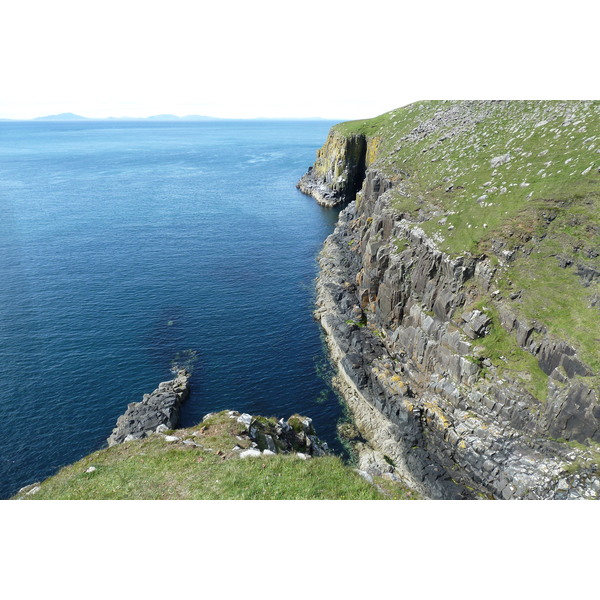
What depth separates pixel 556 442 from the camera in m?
36.8

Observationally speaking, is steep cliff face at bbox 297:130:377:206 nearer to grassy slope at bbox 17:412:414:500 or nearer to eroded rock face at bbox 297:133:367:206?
eroded rock face at bbox 297:133:367:206

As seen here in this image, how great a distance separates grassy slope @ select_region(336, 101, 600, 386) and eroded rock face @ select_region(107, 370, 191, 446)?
40.6 meters

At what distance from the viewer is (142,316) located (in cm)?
6806

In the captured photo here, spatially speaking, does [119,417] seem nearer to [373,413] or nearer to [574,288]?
[373,413]

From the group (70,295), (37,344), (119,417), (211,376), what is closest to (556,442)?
(211,376)

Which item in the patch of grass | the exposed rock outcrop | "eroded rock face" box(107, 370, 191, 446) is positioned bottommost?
"eroded rock face" box(107, 370, 191, 446)

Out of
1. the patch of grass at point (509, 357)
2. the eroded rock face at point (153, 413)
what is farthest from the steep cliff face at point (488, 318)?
the eroded rock face at point (153, 413)

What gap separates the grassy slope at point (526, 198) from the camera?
4366 cm

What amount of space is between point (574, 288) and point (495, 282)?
794 centimetres

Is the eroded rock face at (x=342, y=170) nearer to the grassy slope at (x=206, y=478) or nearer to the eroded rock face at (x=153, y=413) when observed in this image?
the eroded rock face at (x=153, y=413)

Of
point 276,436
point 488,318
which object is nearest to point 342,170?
point 488,318

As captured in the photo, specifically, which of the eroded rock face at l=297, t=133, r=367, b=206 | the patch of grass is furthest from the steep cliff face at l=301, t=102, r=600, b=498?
the eroded rock face at l=297, t=133, r=367, b=206

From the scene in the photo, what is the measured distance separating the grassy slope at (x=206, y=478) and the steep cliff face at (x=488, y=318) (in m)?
20.0

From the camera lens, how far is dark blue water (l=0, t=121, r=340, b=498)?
4919 cm
